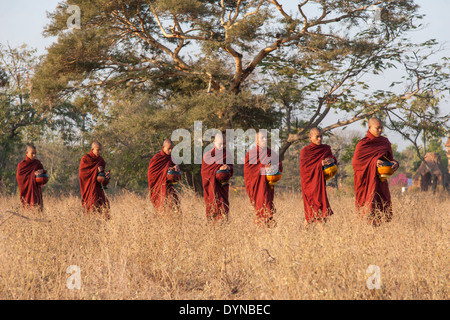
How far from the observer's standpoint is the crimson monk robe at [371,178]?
708 cm

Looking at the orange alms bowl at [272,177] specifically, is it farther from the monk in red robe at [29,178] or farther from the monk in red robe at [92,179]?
the monk in red robe at [29,178]

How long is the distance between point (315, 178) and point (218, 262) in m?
2.97

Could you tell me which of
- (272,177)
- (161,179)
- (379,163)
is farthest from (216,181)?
(379,163)

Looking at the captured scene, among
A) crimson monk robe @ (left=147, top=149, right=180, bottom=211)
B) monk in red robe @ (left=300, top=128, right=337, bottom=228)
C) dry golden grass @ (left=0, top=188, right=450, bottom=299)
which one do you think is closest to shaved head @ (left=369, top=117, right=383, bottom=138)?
monk in red robe @ (left=300, top=128, right=337, bottom=228)

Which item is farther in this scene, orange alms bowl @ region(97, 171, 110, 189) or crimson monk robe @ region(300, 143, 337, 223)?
orange alms bowl @ region(97, 171, 110, 189)

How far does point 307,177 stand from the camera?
7723mm

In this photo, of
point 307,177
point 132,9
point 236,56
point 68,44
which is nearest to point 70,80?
point 68,44

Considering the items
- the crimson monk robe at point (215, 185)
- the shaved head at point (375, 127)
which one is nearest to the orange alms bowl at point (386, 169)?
the shaved head at point (375, 127)

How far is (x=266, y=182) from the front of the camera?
7.97 metres

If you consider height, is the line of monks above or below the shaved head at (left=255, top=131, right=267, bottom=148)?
below

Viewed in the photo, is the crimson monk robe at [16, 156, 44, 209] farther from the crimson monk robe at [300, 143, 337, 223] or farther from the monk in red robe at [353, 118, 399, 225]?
the monk in red robe at [353, 118, 399, 225]

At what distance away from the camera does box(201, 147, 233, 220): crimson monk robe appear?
27.5ft

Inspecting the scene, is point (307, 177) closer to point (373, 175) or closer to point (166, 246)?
point (373, 175)

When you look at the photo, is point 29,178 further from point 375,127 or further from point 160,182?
point 375,127
